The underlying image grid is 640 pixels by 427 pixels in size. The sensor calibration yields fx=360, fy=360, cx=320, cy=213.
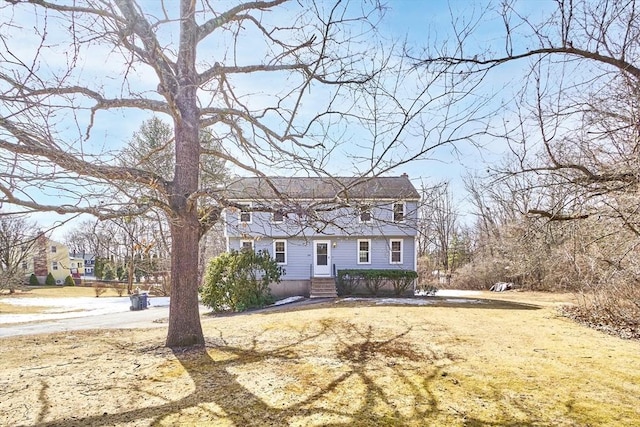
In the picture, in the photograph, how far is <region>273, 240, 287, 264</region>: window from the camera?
19.8 m

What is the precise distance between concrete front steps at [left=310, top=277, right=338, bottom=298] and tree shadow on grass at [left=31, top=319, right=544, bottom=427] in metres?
10.8

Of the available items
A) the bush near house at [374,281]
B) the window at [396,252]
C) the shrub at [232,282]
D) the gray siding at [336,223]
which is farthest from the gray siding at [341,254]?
the shrub at [232,282]

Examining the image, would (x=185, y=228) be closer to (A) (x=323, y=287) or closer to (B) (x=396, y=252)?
(A) (x=323, y=287)

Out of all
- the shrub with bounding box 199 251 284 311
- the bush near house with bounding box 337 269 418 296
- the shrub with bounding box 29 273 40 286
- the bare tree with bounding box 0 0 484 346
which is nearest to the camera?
the bare tree with bounding box 0 0 484 346

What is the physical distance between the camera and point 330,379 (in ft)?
15.7

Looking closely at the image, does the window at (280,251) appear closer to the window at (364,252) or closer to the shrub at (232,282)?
the window at (364,252)

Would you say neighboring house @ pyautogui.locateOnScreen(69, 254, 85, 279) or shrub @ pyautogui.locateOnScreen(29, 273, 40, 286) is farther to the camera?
neighboring house @ pyautogui.locateOnScreen(69, 254, 85, 279)

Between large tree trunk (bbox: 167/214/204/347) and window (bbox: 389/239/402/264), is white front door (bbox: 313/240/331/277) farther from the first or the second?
large tree trunk (bbox: 167/214/204/347)

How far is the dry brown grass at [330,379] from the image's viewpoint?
12.2ft

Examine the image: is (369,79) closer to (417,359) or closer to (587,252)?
(417,359)

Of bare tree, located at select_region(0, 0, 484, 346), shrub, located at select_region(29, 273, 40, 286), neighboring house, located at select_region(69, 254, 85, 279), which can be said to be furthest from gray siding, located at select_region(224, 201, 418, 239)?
neighboring house, located at select_region(69, 254, 85, 279)

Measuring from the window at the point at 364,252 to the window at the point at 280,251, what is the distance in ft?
13.4

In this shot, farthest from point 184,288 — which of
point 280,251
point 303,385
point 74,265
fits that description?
point 74,265

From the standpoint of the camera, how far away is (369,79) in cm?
529
